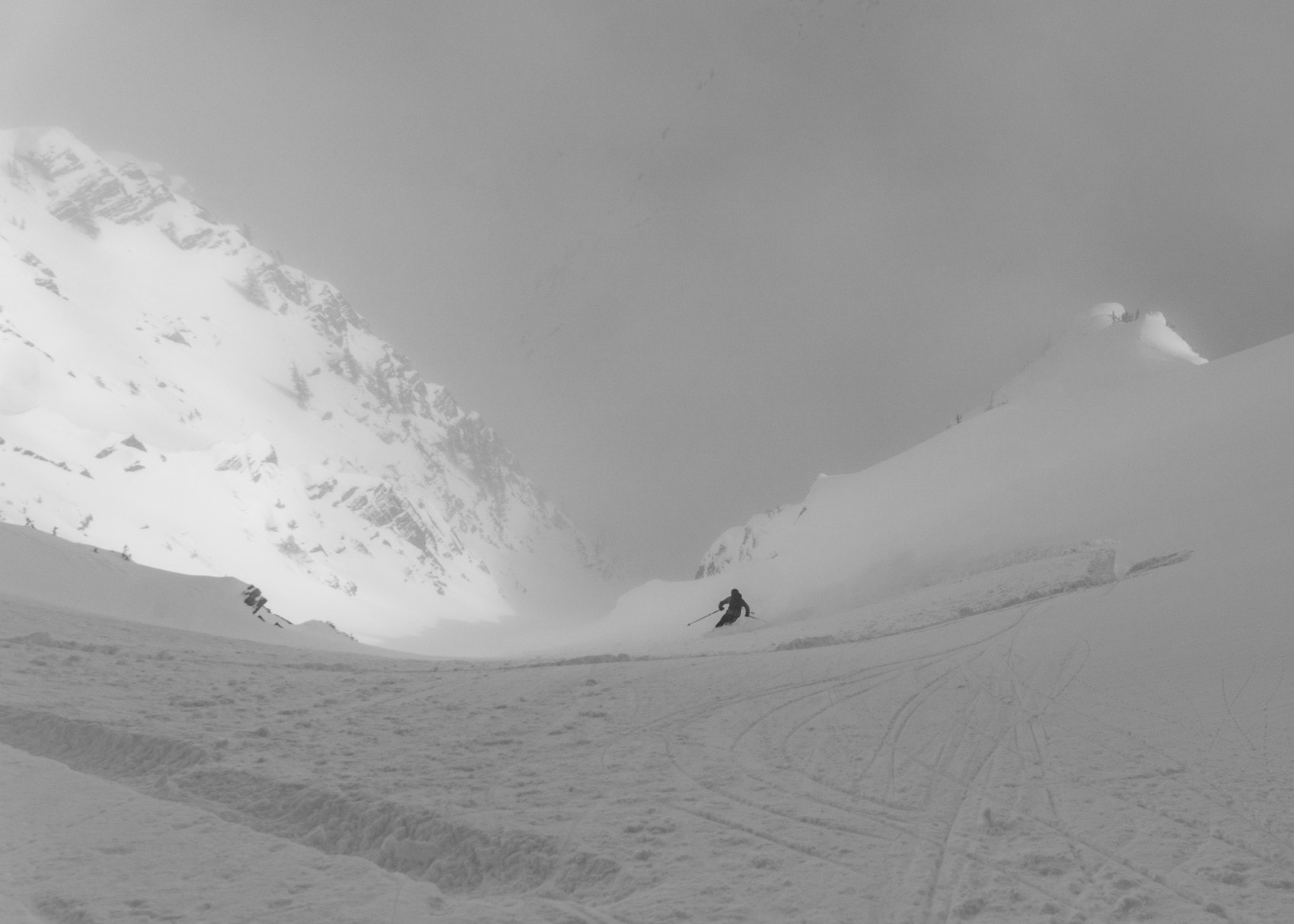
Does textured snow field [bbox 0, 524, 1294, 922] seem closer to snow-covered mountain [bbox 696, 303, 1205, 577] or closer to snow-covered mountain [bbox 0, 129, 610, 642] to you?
snow-covered mountain [bbox 696, 303, 1205, 577]

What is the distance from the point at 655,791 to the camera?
605cm

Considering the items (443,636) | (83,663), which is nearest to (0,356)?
(443,636)

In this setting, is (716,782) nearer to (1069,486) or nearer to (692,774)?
(692,774)

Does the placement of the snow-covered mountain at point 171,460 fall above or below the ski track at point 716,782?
above

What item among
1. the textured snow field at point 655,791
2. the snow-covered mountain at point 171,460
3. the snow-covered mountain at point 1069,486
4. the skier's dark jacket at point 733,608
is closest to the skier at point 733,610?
the skier's dark jacket at point 733,608

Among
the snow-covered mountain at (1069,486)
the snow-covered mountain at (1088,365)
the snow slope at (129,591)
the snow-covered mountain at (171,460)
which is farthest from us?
the snow-covered mountain at (171,460)

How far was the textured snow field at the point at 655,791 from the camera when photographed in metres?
4.29

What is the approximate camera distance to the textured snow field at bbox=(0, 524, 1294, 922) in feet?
14.1

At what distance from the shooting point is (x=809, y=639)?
1577cm

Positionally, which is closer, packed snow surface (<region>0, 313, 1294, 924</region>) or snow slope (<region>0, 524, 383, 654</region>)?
packed snow surface (<region>0, 313, 1294, 924</region>)

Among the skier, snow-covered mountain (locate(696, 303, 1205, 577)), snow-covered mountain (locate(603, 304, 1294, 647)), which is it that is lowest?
the skier

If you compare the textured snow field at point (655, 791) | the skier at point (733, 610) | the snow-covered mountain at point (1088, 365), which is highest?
the snow-covered mountain at point (1088, 365)

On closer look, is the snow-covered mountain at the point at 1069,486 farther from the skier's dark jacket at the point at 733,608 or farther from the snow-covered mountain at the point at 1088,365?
the skier's dark jacket at the point at 733,608

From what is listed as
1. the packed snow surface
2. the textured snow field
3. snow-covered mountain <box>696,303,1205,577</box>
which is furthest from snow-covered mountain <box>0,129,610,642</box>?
the textured snow field
